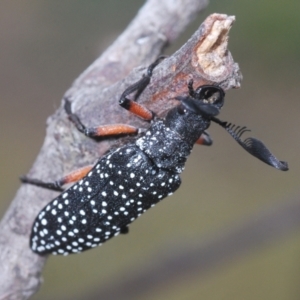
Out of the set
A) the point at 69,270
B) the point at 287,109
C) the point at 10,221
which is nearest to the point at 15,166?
the point at 69,270

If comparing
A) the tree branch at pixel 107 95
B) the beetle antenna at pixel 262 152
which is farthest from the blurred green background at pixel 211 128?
the beetle antenna at pixel 262 152

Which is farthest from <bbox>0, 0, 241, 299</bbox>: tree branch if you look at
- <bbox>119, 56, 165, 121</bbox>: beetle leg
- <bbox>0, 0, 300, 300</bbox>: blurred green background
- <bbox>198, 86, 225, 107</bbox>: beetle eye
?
<bbox>0, 0, 300, 300</bbox>: blurred green background

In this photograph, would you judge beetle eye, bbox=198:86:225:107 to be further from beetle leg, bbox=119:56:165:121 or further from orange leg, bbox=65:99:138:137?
orange leg, bbox=65:99:138:137

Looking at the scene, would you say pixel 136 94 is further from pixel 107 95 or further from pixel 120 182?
pixel 120 182

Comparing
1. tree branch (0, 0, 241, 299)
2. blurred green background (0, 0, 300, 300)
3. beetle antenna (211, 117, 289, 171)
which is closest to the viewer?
tree branch (0, 0, 241, 299)

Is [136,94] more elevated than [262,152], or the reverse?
[262,152]

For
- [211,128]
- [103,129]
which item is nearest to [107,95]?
[103,129]
